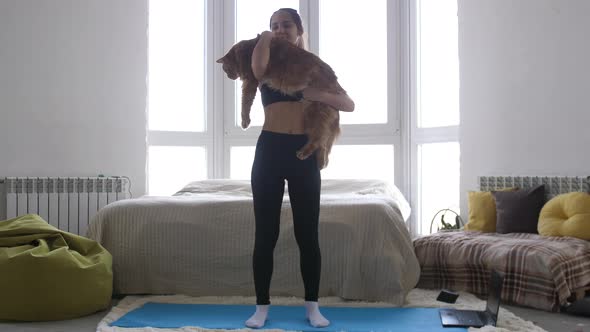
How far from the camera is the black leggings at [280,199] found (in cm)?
228

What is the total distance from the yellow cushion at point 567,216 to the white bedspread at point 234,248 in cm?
93

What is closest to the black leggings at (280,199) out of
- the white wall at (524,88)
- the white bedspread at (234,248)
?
the white bedspread at (234,248)

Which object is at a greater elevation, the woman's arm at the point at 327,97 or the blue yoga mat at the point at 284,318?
the woman's arm at the point at 327,97

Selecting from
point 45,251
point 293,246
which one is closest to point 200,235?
point 293,246

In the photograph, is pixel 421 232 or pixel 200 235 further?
pixel 421 232

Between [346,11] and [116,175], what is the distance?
237 cm

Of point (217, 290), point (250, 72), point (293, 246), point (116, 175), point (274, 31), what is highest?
point (274, 31)

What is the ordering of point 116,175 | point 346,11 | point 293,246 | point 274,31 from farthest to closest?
point 346,11 → point 116,175 → point 293,246 → point 274,31

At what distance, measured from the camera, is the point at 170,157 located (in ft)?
16.6

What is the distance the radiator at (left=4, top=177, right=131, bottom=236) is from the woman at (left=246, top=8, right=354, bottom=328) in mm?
2452

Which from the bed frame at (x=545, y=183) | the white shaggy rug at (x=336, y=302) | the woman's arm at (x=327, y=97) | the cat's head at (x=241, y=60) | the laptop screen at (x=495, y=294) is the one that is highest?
the cat's head at (x=241, y=60)

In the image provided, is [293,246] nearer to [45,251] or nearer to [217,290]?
[217,290]

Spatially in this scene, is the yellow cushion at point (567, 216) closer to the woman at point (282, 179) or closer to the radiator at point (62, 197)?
the woman at point (282, 179)

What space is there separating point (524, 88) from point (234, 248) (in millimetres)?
2332
